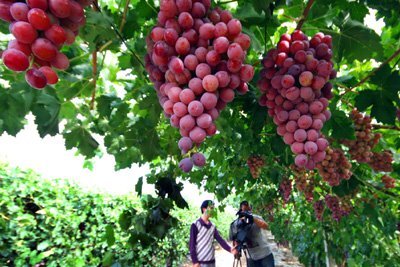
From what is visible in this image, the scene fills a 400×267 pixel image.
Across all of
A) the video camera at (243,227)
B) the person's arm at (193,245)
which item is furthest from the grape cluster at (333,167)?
the video camera at (243,227)

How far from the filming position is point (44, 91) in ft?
6.34

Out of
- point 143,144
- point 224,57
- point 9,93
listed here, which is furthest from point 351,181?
point 9,93

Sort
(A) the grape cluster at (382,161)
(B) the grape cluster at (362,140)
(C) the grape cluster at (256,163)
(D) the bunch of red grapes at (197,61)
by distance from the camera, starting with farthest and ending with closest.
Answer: (C) the grape cluster at (256,163) → (A) the grape cluster at (382,161) → (B) the grape cluster at (362,140) → (D) the bunch of red grapes at (197,61)

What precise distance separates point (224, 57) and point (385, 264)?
5360 millimetres

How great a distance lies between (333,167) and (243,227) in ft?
13.5

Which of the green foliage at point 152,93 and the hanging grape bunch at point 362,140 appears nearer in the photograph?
the green foliage at point 152,93

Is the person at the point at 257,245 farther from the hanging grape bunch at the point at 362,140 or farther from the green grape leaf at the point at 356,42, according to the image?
the green grape leaf at the point at 356,42

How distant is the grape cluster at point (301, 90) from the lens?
1167 millimetres

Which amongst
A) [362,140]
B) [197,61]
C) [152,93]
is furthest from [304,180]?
[197,61]

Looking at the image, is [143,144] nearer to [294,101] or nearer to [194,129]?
[294,101]

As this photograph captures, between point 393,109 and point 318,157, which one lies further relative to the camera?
point 393,109

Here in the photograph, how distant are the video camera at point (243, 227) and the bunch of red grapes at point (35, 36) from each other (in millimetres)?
5606

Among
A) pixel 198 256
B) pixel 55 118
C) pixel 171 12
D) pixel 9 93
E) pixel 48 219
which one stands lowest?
pixel 198 256

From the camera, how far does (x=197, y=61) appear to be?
94 cm
